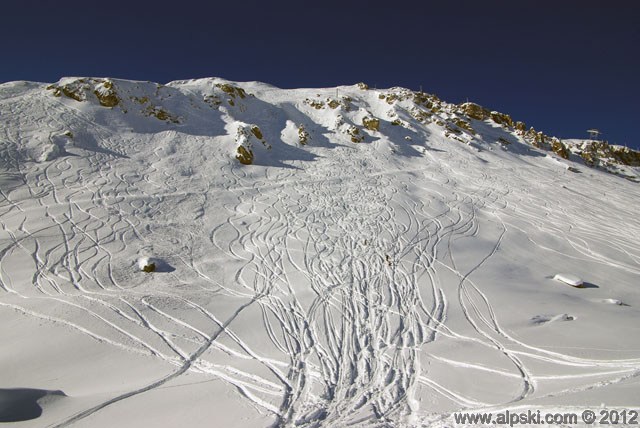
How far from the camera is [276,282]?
26.9 feet

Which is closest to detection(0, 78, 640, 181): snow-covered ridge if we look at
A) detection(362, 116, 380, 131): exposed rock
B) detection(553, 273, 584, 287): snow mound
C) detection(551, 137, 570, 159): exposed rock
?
detection(362, 116, 380, 131): exposed rock

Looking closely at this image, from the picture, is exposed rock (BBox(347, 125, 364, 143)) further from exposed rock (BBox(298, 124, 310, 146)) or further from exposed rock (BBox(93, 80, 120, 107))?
exposed rock (BBox(93, 80, 120, 107))

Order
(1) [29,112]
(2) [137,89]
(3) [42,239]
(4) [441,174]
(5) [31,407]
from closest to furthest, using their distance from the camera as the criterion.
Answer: (5) [31,407], (3) [42,239], (1) [29,112], (4) [441,174], (2) [137,89]

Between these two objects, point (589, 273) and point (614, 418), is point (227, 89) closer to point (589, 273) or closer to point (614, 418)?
point (589, 273)

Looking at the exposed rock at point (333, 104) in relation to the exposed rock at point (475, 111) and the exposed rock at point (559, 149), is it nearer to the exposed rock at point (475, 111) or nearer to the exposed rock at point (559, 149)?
the exposed rock at point (475, 111)

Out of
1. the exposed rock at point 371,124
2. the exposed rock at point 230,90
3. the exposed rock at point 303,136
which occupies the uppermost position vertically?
the exposed rock at point 230,90

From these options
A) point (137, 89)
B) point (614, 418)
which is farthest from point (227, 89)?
point (614, 418)

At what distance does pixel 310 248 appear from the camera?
10164 mm

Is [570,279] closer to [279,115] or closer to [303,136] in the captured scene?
[303,136]

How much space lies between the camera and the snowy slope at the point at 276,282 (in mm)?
4422

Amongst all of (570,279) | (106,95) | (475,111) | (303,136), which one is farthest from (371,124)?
(570,279)

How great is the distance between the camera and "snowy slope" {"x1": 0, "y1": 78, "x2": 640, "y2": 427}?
4.42 m

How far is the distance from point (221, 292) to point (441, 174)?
17474 millimetres

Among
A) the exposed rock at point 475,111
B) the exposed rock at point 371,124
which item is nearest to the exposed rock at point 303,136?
the exposed rock at point 371,124
